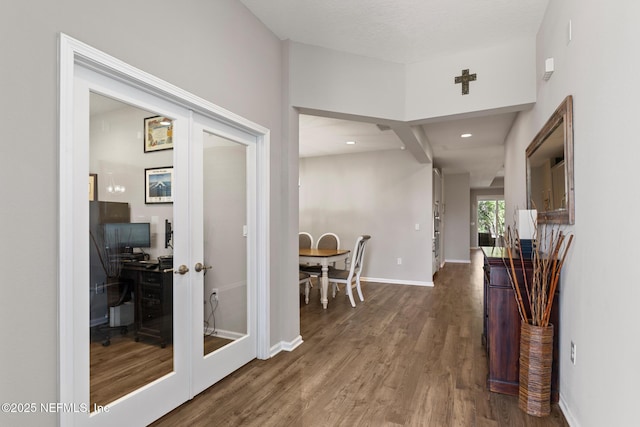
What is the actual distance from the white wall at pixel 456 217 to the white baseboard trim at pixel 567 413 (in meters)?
8.17

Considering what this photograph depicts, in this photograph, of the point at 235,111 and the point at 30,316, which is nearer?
the point at 30,316

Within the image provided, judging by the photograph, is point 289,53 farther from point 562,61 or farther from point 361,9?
point 562,61

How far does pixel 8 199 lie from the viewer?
4.20 feet

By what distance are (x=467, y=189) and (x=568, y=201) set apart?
8.46m

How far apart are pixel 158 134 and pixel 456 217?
949 cm

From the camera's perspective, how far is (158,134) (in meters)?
2.06

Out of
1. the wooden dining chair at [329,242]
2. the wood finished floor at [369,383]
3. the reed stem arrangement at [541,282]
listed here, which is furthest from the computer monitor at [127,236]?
the wooden dining chair at [329,242]

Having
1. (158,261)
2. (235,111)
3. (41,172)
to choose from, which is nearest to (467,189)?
(235,111)

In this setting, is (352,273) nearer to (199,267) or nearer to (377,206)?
(377,206)

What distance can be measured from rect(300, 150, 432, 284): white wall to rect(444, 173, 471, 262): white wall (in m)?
4.18

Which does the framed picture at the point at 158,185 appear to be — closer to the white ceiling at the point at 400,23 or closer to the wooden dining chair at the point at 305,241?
the white ceiling at the point at 400,23

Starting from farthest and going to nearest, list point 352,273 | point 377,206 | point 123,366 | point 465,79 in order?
point 377,206
point 352,273
point 465,79
point 123,366

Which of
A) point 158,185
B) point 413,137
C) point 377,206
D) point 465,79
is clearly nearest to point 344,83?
→ point 465,79

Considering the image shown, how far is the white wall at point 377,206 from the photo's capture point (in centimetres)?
630
